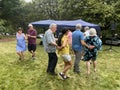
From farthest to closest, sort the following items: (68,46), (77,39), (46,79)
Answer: (77,39) < (46,79) < (68,46)

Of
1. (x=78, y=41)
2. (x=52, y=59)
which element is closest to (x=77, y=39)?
(x=78, y=41)

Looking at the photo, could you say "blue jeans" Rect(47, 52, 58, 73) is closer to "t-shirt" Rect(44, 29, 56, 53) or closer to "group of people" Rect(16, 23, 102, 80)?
"group of people" Rect(16, 23, 102, 80)

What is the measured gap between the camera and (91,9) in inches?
925

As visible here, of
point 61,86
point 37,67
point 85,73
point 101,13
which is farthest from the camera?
point 101,13

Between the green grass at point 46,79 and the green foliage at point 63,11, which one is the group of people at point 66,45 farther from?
the green foliage at point 63,11

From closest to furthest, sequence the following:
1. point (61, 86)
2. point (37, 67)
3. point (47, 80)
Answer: point (61, 86) → point (47, 80) → point (37, 67)

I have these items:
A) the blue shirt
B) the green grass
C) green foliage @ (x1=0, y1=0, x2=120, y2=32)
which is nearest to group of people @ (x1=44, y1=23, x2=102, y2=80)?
the blue shirt

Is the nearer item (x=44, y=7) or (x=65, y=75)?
(x=65, y=75)

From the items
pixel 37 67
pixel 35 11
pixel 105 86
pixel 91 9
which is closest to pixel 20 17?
pixel 35 11

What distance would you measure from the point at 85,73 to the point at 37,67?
1.93m

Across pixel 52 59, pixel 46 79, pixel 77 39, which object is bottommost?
pixel 46 79

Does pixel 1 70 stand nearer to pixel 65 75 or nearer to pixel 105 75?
pixel 65 75

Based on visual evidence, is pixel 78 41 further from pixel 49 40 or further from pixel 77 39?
pixel 49 40

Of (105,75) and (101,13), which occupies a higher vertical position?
(101,13)
